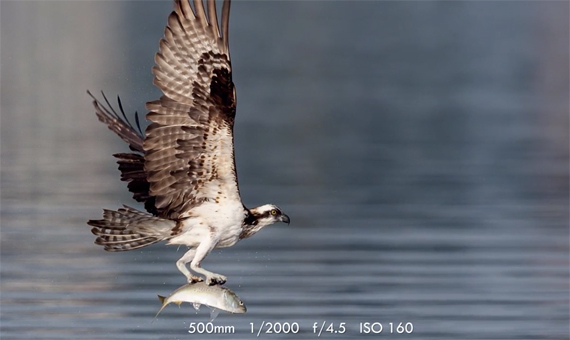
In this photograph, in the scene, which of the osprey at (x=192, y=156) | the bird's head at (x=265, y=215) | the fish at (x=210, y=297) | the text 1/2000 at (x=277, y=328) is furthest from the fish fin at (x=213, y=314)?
the fish at (x=210, y=297)

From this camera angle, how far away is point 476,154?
20484mm

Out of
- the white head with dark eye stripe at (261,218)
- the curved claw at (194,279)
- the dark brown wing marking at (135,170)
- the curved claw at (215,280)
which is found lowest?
the curved claw at (215,280)

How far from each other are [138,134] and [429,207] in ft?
18.8

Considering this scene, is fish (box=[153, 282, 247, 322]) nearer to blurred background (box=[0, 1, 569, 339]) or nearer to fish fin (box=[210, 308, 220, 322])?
blurred background (box=[0, 1, 569, 339])

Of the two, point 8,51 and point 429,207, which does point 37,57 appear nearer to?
point 8,51

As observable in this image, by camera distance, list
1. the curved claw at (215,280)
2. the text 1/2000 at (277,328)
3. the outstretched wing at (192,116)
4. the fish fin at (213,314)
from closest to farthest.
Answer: the curved claw at (215,280) < the outstretched wing at (192,116) < the text 1/2000 at (277,328) < the fish fin at (213,314)

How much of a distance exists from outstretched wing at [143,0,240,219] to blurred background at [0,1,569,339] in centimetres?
115

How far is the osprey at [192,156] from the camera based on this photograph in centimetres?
961

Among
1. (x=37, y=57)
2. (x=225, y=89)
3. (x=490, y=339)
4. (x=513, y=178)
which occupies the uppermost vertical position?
(x=37, y=57)

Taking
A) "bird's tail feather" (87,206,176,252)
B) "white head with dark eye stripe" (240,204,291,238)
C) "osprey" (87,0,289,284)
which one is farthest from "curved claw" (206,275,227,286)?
"bird's tail feather" (87,206,176,252)

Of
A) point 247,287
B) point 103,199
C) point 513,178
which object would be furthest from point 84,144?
point 247,287

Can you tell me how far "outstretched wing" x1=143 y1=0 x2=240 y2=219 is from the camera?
959cm

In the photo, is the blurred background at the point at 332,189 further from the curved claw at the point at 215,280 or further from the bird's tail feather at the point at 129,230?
the curved claw at the point at 215,280

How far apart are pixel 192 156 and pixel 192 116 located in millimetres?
272
